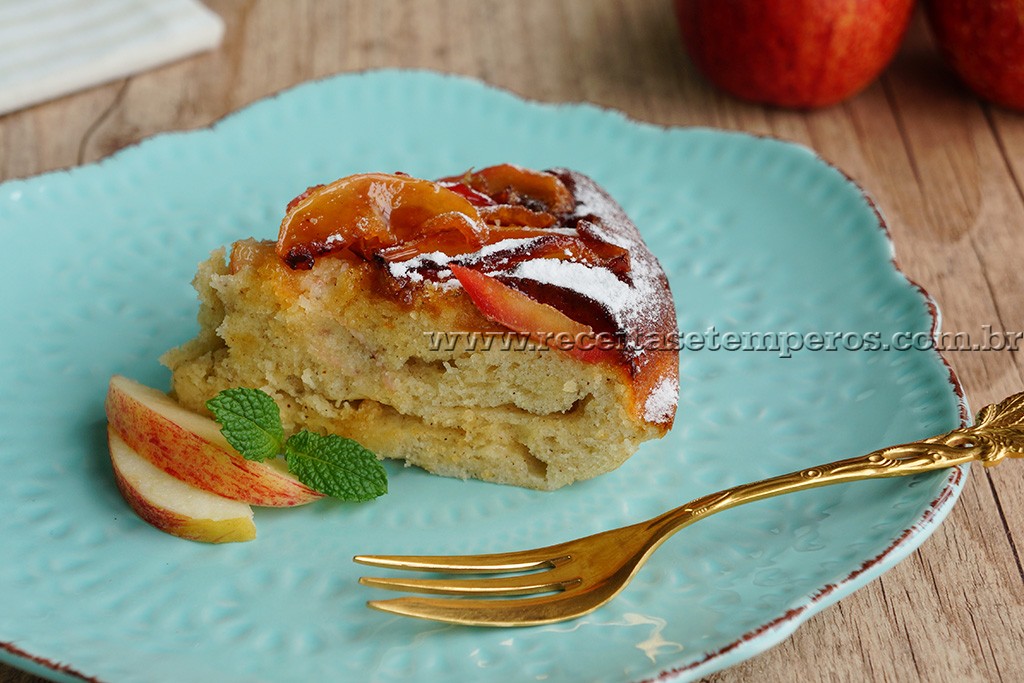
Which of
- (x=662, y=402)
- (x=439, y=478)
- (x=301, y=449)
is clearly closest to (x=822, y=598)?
(x=662, y=402)

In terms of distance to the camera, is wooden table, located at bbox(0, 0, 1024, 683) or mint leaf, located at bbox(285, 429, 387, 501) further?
mint leaf, located at bbox(285, 429, 387, 501)

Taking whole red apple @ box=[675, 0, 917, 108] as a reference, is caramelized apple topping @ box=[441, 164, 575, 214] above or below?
above

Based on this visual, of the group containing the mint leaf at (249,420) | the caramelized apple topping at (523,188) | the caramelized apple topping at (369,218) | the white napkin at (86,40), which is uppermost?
the caramelized apple topping at (369,218)

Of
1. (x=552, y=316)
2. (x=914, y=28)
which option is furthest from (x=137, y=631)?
(x=914, y=28)

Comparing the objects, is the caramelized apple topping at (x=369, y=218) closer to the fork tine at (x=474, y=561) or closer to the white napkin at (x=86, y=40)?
the fork tine at (x=474, y=561)

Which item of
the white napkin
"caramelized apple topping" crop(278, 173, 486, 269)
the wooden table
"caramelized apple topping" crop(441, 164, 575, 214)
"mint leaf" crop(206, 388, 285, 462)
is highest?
"caramelized apple topping" crop(278, 173, 486, 269)

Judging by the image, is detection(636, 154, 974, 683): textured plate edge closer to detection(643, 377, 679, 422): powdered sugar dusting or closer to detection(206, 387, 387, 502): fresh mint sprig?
detection(643, 377, 679, 422): powdered sugar dusting

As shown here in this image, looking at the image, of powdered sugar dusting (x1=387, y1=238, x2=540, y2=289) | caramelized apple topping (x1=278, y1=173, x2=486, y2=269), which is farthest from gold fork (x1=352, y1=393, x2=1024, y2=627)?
caramelized apple topping (x1=278, y1=173, x2=486, y2=269)

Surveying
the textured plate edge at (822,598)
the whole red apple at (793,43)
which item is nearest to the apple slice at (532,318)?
the textured plate edge at (822,598)
